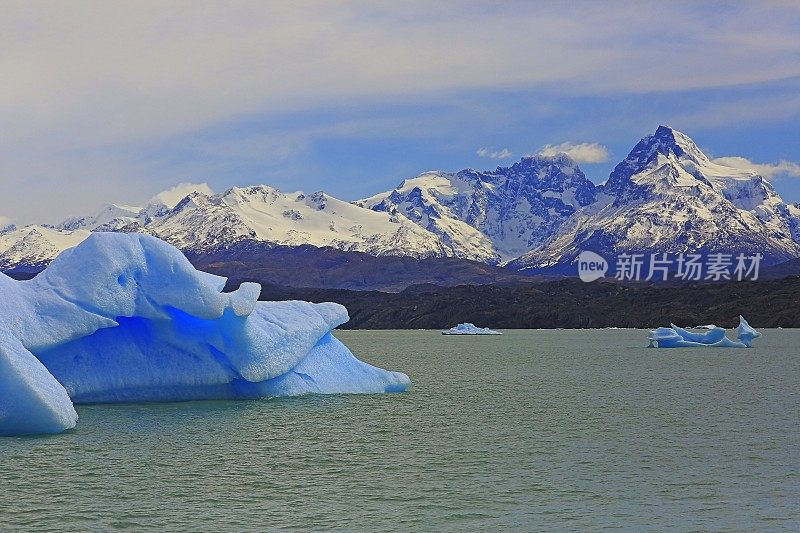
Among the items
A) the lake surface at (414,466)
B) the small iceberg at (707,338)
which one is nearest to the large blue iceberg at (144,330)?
the lake surface at (414,466)

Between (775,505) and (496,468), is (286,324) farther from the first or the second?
(775,505)

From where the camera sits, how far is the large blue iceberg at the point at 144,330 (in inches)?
1023

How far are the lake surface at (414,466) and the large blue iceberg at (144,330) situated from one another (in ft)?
2.53

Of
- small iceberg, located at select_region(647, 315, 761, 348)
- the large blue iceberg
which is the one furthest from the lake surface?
small iceberg, located at select_region(647, 315, 761, 348)

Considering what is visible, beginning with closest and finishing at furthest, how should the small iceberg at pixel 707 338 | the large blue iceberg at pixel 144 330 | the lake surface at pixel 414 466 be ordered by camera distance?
the lake surface at pixel 414 466, the large blue iceberg at pixel 144 330, the small iceberg at pixel 707 338

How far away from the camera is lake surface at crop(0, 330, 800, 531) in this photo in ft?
54.7

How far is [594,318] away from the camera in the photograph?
189250 millimetres

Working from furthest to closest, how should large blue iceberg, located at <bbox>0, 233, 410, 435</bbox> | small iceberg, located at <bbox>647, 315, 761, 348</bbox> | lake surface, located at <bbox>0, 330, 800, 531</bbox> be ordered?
small iceberg, located at <bbox>647, 315, 761, 348</bbox>, large blue iceberg, located at <bbox>0, 233, 410, 435</bbox>, lake surface, located at <bbox>0, 330, 800, 531</bbox>

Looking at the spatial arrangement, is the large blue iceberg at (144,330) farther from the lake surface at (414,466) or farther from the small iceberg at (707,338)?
the small iceberg at (707,338)

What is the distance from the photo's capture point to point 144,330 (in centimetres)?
2983

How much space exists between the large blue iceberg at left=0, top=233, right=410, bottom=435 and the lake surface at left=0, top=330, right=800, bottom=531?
Result: 2.53 ft

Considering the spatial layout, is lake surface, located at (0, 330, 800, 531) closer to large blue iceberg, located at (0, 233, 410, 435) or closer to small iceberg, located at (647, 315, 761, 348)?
large blue iceberg, located at (0, 233, 410, 435)

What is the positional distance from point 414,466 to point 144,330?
1173cm

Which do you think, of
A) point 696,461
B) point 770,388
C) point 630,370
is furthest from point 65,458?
point 630,370
